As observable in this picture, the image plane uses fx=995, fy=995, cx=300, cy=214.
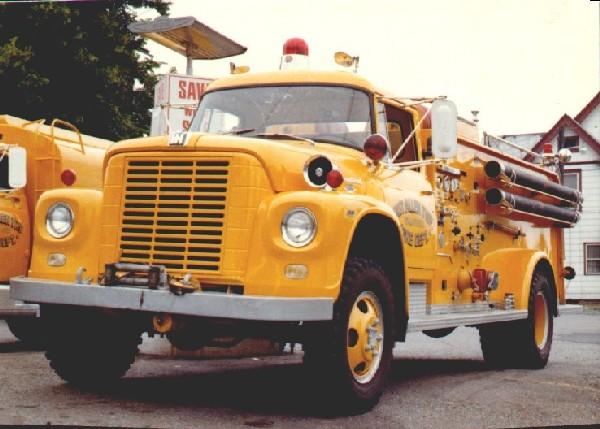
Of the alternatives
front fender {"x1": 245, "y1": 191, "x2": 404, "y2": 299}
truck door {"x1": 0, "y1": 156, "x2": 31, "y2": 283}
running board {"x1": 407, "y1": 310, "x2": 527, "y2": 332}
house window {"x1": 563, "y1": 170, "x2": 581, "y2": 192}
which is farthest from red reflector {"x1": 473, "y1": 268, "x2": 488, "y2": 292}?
house window {"x1": 563, "y1": 170, "x2": 581, "y2": 192}

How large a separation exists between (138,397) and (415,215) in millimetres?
2646

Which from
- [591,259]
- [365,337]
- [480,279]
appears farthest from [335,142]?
[591,259]

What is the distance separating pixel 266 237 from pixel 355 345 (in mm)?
1008

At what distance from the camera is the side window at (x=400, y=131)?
8.53m

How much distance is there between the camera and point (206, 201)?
6.69 m

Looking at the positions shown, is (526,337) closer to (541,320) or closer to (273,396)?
(541,320)

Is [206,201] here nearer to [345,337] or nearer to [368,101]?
[345,337]

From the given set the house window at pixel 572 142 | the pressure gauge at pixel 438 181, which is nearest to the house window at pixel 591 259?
the house window at pixel 572 142

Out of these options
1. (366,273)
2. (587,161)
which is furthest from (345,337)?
(587,161)

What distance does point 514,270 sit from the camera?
10625 millimetres

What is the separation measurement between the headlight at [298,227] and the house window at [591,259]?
106 ft

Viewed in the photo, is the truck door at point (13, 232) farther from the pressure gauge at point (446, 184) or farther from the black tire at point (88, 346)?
the pressure gauge at point (446, 184)

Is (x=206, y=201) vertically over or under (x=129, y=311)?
over

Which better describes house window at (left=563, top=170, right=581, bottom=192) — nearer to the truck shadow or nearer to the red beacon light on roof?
the truck shadow
